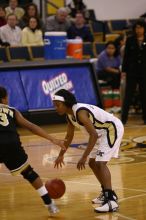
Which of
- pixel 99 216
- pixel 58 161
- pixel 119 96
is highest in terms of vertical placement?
pixel 58 161

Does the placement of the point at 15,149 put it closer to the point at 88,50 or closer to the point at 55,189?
the point at 55,189

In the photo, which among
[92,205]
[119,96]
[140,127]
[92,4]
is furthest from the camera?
[92,4]

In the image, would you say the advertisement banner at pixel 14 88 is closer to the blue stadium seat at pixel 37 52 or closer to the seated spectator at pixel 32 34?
the blue stadium seat at pixel 37 52

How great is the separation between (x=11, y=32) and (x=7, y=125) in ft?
31.3

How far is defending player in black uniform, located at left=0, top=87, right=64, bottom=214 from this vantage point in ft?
25.6

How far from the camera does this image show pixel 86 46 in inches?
723

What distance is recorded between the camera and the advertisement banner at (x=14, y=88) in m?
14.5

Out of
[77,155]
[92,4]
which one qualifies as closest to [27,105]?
[77,155]

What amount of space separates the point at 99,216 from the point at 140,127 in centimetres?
655

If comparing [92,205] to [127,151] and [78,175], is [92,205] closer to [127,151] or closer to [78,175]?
[78,175]

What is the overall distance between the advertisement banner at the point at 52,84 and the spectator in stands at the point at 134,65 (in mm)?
969

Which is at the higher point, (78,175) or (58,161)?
(58,161)

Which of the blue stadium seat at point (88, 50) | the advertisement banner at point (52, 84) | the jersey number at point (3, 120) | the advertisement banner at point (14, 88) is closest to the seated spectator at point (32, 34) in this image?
the blue stadium seat at point (88, 50)

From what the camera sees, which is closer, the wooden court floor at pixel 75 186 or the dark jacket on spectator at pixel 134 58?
the wooden court floor at pixel 75 186
